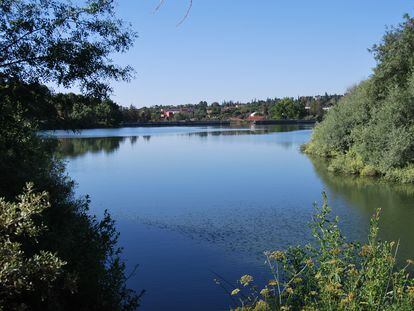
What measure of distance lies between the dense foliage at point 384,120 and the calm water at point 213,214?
1.81m

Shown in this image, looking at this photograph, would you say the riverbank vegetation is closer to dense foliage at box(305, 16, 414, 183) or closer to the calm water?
the calm water

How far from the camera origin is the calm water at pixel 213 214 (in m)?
12.1

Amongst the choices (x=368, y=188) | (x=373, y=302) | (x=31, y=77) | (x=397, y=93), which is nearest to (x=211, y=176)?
(x=368, y=188)

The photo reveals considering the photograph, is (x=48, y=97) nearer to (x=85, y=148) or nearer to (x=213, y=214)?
(x=213, y=214)

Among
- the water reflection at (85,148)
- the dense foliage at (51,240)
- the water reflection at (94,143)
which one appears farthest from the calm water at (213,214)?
the water reflection at (85,148)

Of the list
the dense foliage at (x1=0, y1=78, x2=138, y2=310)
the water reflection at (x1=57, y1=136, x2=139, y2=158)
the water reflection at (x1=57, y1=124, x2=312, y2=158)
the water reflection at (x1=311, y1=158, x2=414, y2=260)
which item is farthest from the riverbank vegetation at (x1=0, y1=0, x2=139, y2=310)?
the water reflection at (x1=57, y1=136, x2=139, y2=158)

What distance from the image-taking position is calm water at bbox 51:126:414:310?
12125 millimetres

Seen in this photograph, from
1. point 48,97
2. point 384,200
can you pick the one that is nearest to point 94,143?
point 384,200

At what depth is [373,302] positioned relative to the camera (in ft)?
16.1

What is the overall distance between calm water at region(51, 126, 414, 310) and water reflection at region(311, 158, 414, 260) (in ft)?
0.14

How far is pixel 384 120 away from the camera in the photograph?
30.3 meters

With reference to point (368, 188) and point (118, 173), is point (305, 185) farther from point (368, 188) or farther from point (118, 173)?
point (118, 173)

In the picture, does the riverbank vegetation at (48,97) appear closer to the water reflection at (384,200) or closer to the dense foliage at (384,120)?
the water reflection at (384,200)

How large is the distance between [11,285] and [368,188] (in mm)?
25283
